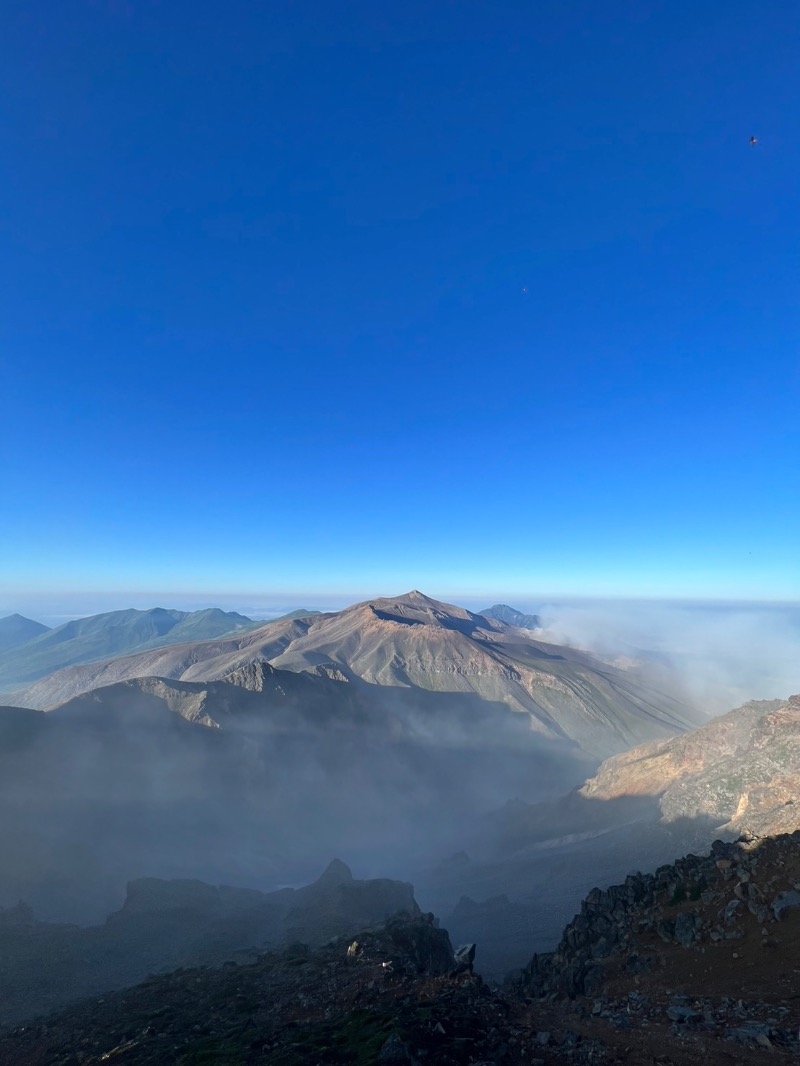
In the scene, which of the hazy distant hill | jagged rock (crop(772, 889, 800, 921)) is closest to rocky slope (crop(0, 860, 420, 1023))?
the hazy distant hill

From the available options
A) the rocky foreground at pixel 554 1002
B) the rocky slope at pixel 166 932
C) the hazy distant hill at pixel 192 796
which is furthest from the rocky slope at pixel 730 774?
the hazy distant hill at pixel 192 796

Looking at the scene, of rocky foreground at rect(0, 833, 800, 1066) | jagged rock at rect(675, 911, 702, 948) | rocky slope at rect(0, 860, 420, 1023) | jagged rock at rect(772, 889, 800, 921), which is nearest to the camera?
rocky foreground at rect(0, 833, 800, 1066)

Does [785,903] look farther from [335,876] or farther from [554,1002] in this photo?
[335,876]

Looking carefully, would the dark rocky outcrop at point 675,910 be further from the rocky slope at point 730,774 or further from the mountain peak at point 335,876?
the mountain peak at point 335,876

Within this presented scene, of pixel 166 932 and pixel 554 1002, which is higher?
pixel 554 1002

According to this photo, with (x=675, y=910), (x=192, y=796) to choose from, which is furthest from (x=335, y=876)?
(x=675, y=910)

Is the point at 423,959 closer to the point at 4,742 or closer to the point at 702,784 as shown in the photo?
the point at 702,784

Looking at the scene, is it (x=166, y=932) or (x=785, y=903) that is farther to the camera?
(x=166, y=932)

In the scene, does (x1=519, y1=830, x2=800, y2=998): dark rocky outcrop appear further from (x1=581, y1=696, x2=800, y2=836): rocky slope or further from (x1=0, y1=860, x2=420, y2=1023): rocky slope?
(x1=581, y1=696, x2=800, y2=836): rocky slope

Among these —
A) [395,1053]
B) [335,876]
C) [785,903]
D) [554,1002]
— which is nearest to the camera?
[395,1053]

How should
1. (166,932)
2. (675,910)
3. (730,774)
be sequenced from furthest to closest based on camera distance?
(730,774) < (166,932) < (675,910)
